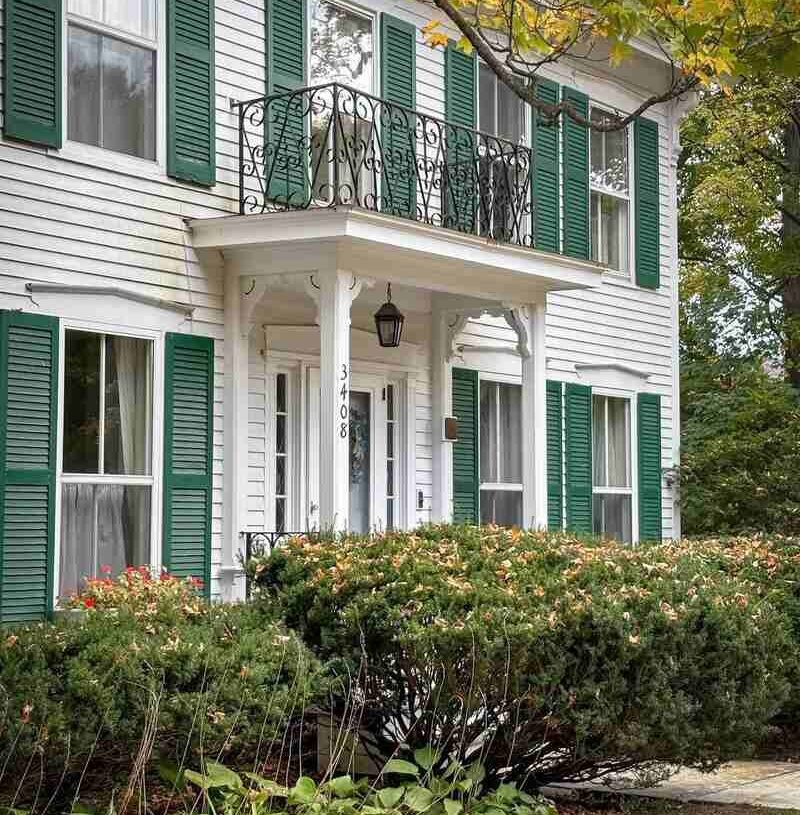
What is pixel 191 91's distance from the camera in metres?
10.7

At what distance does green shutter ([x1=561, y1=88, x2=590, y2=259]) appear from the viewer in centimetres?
1483

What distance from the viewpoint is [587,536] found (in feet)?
26.3

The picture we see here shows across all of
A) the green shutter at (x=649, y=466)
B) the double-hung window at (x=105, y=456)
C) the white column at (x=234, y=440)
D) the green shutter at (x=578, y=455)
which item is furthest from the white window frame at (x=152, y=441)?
the green shutter at (x=649, y=466)

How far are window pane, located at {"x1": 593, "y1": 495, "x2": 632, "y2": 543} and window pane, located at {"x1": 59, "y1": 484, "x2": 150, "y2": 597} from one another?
6451mm

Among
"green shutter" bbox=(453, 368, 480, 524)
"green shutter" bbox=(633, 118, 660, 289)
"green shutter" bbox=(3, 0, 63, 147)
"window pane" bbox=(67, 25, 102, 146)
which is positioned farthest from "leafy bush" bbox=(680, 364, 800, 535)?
"green shutter" bbox=(3, 0, 63, 147)

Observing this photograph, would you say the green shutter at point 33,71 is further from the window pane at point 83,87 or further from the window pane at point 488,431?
the window pane at point 488,431

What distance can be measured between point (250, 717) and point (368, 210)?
16.8 ft

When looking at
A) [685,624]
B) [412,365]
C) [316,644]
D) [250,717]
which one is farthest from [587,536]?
[412,365]

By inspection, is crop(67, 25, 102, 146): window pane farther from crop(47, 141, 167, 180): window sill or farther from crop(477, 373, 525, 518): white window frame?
crop(477, 373, 525, 518): white window frame

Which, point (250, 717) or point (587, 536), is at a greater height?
point (587, 536)

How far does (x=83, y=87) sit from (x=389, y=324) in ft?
10.4

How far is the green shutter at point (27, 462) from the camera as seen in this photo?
913 cm

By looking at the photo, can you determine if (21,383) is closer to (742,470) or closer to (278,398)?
(278,398)

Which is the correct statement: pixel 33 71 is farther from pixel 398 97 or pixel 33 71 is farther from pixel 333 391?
pixel 398 97
